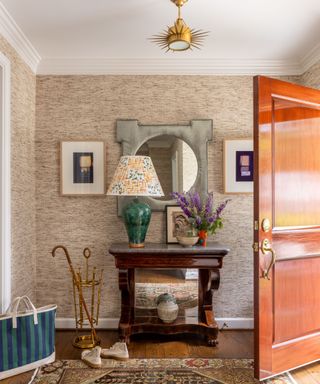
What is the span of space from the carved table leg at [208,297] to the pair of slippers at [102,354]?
0.72 m

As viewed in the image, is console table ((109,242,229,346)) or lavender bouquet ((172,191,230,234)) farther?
lavender bouquet ((172,191,230,234))

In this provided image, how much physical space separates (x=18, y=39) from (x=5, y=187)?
118cm

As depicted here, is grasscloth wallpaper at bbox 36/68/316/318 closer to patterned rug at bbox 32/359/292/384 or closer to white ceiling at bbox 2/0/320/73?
white ceiling at bbox 2/0/320/73

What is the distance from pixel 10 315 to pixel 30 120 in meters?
1.71

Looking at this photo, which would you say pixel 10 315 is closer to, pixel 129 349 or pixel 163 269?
pixel 129 349

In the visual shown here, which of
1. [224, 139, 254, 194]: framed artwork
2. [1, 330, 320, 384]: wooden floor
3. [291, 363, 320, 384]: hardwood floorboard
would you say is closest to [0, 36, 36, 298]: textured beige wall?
[1, 330, 320, 384]: wooden floor

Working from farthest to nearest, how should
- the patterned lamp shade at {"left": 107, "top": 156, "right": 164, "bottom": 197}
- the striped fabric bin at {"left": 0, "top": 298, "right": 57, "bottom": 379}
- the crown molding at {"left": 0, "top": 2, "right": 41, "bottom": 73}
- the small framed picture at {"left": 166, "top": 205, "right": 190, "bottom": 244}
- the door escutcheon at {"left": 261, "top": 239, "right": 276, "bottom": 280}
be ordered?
the small framed picture at {"left": 166, "top": 205, "right": 190, "bottom": 244} → the patterned lamp shade at {"left": 107, "top": 156, "right": 164, "bottom": 197} → the crown molding at {"left": 0, "top": 2, "right": 41, "bottom": 73} → the striped fabric bin at {"left": 0, "top": 298, "right": 57, "bottom": 379} → the door escutcheon at {"left": 261, "top": 239, "right": 276, "bottom": 280}

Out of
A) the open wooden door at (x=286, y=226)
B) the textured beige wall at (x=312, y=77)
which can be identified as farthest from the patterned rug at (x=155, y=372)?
the textured beige wall at (x=312, y=77)

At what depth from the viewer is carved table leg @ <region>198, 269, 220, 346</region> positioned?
3.06m

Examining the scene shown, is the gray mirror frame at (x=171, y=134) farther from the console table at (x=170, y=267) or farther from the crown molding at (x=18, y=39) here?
the crown molding at (x=18, y=39)

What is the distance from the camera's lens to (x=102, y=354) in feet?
9.22

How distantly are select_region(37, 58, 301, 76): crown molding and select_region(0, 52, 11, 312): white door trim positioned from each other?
2.45 ft

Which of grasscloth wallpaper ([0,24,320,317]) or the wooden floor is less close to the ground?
grasscloth wallpaper ([0,24,320,317])

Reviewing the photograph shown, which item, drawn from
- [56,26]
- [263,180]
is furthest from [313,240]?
[56,26]
